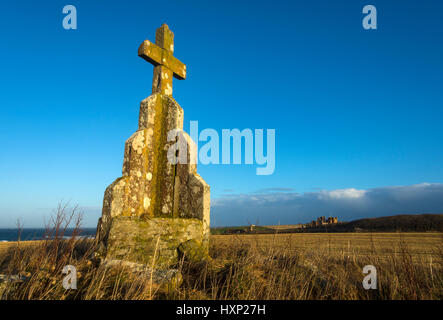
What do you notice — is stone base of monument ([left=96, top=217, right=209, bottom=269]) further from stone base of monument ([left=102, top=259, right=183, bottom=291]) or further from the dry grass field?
the dry grass field

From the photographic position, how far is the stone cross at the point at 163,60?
20.7 ft

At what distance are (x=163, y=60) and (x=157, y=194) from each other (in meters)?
3.24

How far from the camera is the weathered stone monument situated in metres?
4.90

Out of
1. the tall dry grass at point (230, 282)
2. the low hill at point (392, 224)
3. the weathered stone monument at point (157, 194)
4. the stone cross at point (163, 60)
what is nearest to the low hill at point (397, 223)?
the low hill at point (392, 224)

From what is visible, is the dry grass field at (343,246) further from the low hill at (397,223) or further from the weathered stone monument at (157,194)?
the low hill at (397,223)

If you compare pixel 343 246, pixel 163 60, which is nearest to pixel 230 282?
pixel 163 60

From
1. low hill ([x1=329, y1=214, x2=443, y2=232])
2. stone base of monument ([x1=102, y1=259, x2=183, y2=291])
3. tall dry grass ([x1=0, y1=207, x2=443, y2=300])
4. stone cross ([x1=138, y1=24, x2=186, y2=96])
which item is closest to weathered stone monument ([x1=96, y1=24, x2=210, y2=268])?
stone cross ([x1=138, y1=24, x2=186, y2=96])

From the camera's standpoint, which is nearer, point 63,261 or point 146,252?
point 63,261

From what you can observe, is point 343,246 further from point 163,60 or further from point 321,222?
point 321,222
